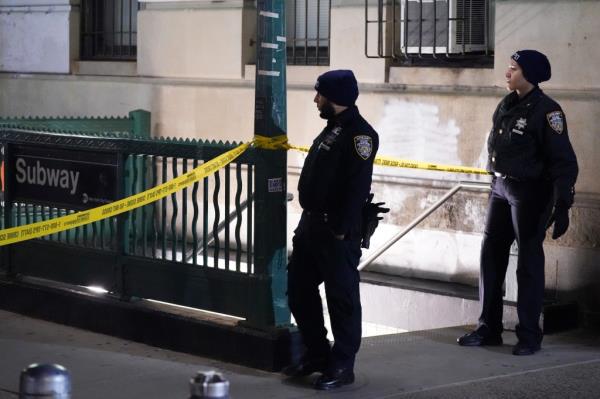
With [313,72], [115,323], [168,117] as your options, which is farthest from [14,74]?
[115,323]

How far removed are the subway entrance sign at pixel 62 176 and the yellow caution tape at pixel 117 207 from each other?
100 mm

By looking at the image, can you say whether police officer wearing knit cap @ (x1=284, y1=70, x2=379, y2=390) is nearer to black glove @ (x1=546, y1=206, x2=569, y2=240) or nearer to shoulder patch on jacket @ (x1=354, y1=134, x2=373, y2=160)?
shoulder patch on jacket @ (x1=354, y1=134, x2=373, y2=160)

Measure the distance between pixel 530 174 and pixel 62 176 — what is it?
3.47m

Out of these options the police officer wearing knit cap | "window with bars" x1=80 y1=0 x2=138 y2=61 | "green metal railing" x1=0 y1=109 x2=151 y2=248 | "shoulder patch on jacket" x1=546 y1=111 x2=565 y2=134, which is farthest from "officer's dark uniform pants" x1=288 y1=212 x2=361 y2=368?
"window with bars" x1=80 y1=0 x2=138 y2=61

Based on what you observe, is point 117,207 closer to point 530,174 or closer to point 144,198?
point 144,198

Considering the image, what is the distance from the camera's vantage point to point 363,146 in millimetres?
7273

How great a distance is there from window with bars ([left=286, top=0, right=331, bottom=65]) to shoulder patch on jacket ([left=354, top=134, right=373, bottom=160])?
519 cm

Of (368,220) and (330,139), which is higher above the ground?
(330,139)

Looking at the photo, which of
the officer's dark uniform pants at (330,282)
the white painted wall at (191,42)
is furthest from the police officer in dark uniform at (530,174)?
the white painted wall at (191,42)

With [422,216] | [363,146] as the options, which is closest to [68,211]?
[422,216]

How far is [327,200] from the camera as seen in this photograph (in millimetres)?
7332

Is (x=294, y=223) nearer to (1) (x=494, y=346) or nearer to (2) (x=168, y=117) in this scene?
(2) (x=168, y=117)

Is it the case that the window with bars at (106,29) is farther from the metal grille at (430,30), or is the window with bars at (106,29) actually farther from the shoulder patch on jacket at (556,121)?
the shoulder patch on jacket at (556,121)

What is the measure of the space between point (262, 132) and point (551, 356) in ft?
7.90
